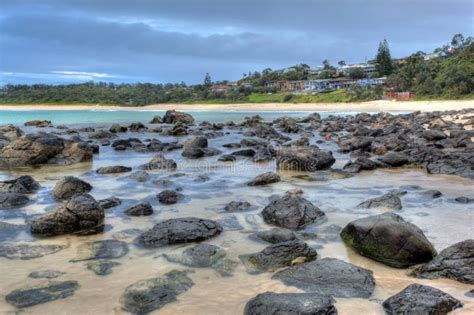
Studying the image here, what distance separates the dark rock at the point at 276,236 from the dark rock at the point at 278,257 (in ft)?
1.63

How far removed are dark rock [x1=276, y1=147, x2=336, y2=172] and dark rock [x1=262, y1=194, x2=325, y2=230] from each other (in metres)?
5.52

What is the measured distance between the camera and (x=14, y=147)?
16.2m

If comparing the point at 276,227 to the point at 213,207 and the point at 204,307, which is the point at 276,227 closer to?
the point at 213,207

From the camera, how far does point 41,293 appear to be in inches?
217

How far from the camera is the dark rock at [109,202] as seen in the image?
9.42 metres

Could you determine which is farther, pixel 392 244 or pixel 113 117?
pixel 113 117

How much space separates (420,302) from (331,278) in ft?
3.91

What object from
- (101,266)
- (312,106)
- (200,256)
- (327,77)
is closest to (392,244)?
(200,256)

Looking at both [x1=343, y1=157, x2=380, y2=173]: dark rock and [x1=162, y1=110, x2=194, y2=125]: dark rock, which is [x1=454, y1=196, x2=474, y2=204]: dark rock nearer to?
[x1=343, y1=157, x2=380, y2=173]: dark rock

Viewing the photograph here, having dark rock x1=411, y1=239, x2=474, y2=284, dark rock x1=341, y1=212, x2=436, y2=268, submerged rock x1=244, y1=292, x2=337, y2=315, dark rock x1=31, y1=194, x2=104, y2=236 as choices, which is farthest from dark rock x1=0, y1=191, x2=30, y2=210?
dark rock x1=411, y1=239, x2=474, y2=284

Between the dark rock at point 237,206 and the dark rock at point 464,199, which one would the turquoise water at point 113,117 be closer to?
the dark rock at point 237,206

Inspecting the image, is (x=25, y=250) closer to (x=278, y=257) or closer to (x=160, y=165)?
(x=278, y=257)

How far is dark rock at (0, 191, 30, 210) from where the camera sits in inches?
381

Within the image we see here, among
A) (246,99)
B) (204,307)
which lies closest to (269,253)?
(204,307)
